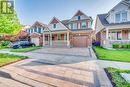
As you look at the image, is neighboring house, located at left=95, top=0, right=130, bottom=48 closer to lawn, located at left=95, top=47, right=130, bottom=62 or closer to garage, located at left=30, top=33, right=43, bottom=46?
lawn, located at left=95, top=47, right=130, bottom=62

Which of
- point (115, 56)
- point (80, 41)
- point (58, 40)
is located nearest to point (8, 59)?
point (115, 56)

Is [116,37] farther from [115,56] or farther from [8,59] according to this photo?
[8,59]

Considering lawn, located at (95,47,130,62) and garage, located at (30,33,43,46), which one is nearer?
lawn, located at (95,47,130,62)

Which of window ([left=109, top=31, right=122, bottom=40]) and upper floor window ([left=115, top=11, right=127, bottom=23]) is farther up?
upper floor window ([left=115, top=11, right=127, bottom=23])

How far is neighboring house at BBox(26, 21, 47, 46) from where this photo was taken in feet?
101

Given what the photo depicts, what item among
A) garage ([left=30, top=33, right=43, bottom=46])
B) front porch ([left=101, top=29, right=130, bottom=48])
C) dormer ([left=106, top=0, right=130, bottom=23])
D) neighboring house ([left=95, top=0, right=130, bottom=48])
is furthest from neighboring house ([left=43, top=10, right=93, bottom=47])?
dormer ([left=106, top=0, right=130, bottom=23])

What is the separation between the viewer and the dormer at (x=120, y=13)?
68.5 ft

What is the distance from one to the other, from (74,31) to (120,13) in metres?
9.84

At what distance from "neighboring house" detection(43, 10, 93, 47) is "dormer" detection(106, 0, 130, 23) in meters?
5.25

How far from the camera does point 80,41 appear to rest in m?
26.1

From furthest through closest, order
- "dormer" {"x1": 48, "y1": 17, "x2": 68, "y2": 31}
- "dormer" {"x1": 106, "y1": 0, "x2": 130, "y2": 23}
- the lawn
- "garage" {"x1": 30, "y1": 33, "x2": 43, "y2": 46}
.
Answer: "garage" {"x1": 30, "y1": 33, "x2": 43, "y2": 46} → "dormer" {"x1": 48, "y1": 17, "x2": 68, "y2": 31} → "dormer" {"x1": 106, "y1": 0, "x2": 130, "y2": 23} → the lawn

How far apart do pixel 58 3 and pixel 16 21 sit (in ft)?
30.7

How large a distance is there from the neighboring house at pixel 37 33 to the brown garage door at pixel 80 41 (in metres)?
8.71

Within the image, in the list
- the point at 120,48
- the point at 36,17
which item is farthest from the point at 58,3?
the point at 36,17
